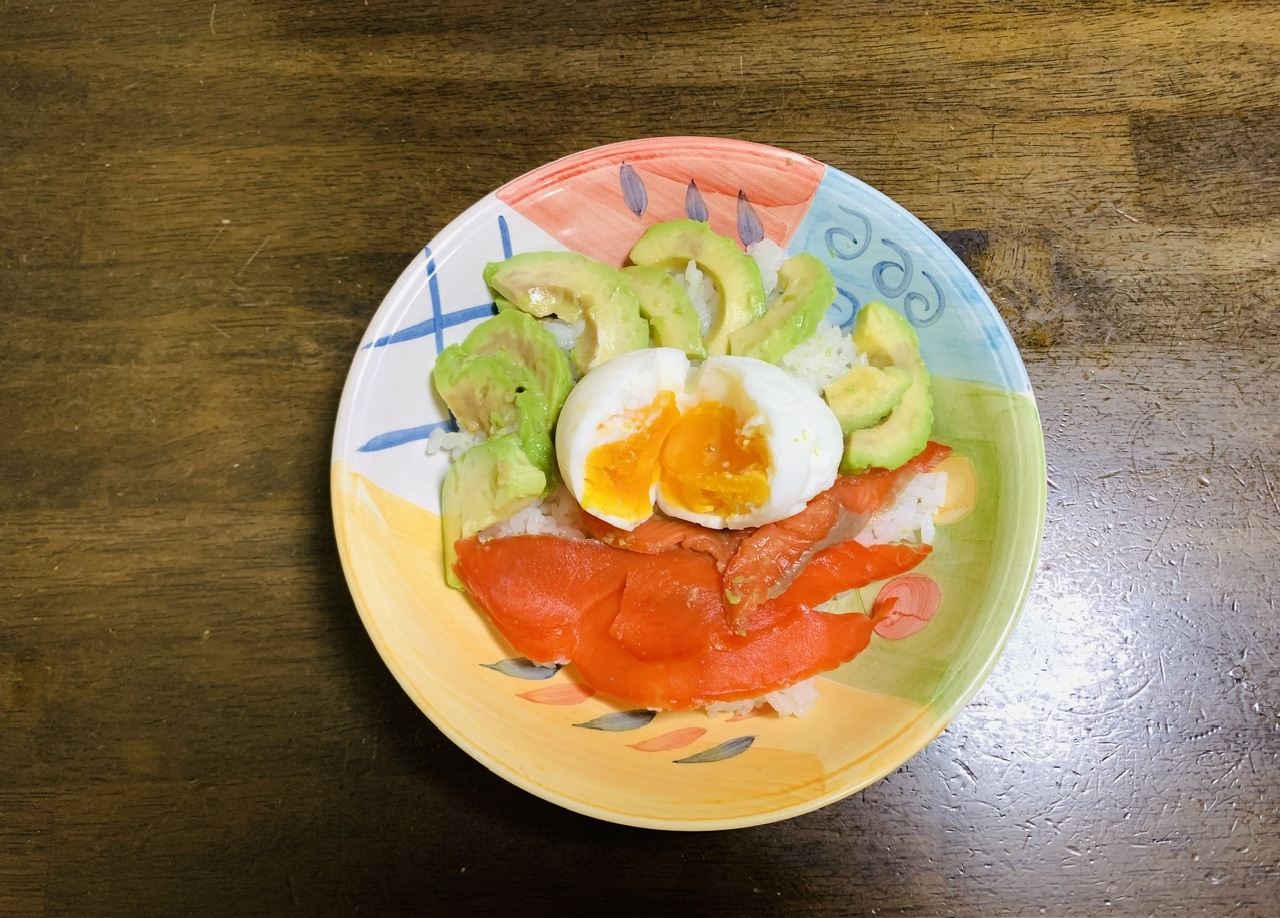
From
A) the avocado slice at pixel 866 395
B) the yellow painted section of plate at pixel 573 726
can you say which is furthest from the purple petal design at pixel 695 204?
the yellow painted section of plate at pixel 573 726

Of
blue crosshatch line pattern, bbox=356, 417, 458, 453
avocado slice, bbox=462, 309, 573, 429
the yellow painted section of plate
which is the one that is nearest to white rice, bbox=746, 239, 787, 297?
avocado slice, bbox=462, 309, 573, 429

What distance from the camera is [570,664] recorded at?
5.62 feet

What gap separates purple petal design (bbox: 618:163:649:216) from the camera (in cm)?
178

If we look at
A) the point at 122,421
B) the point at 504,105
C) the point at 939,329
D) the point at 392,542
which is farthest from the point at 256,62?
the point at 939,329

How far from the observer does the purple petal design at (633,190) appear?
5.85 feet

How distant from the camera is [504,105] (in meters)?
2.26

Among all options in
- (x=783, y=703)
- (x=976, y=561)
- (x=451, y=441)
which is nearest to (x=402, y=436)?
(x=451, y=441)

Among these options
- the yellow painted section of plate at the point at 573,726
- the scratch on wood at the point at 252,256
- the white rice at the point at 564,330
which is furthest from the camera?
the scratch on wood at the point at 252,256

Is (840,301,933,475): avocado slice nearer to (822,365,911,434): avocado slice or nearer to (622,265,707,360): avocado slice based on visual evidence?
(822,365,911,434): avocado slice

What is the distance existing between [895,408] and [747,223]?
532 mm

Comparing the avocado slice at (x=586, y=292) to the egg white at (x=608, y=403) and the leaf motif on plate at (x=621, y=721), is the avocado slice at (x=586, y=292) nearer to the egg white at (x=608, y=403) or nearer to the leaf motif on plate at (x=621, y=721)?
the egg white at (x=608, y=403)

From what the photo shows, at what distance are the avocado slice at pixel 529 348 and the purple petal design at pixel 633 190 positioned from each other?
345 mm

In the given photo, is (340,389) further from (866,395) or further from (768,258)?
(866,395)

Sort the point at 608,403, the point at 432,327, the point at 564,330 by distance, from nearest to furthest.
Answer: the point at 608,403, the point at 432,327, the point at 564,330
